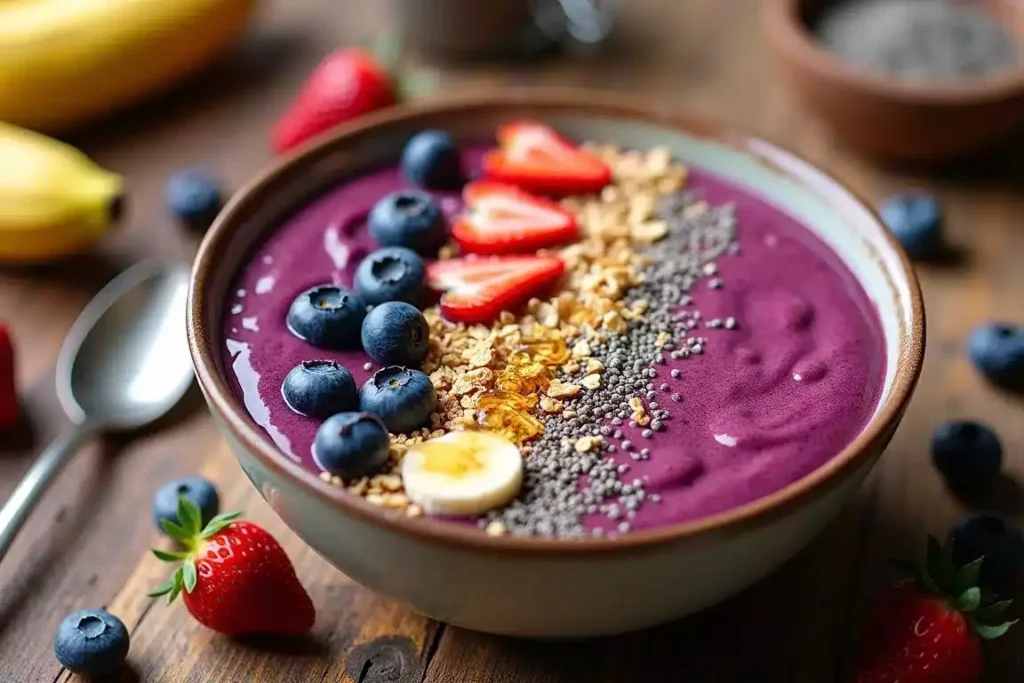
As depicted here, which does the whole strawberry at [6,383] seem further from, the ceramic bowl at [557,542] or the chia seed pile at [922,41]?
the chia seed pile at [922,41]

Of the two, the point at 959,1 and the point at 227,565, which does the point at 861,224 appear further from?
the point at 959,1

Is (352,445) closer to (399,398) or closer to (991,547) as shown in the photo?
(399,398)

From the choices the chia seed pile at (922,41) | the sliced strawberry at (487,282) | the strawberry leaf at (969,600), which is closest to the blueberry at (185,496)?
the sliced strawberry at (487,282)

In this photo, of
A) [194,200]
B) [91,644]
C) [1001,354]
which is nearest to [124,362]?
[194,200]

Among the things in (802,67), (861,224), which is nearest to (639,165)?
(861,224)

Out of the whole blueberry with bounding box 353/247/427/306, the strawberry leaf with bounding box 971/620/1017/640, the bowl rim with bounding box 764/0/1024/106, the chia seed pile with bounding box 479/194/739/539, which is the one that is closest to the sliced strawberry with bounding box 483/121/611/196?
the chia seed pile with bounding box 479/194/739/539

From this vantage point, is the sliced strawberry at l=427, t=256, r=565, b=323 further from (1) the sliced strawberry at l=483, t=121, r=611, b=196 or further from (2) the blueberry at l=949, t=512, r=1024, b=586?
(2) the blueberry at l=949, t=512, r=1024, b=586
